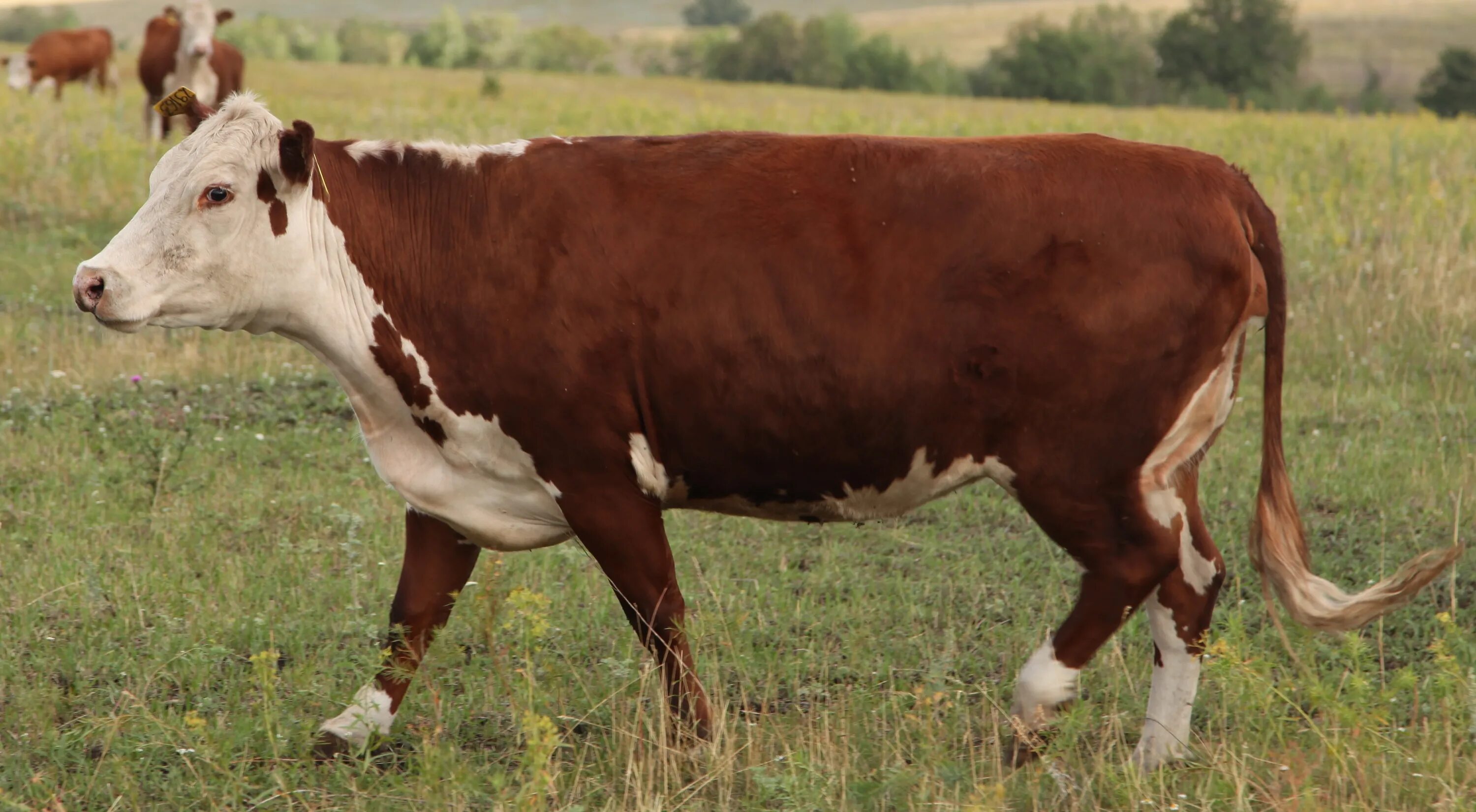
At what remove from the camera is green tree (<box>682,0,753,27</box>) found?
154m

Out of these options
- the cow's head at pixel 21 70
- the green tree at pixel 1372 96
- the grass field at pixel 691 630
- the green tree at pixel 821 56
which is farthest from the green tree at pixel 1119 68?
the grass field at pixel 691 630

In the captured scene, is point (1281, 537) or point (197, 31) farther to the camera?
point (197, 31)

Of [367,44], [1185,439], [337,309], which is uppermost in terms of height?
[337,309]

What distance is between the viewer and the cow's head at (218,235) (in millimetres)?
3900

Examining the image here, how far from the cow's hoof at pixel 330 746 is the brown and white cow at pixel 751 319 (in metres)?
0.12

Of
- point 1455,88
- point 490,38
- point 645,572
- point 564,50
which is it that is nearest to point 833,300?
point 645,572

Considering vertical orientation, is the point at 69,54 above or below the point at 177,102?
below

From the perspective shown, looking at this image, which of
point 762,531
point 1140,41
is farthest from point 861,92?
point 762,531

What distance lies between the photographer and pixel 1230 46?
7219cm

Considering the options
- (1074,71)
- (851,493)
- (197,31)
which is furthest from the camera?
(1074,71)

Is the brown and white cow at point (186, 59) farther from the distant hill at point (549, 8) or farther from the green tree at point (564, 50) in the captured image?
the distant hill at point (549, 8)

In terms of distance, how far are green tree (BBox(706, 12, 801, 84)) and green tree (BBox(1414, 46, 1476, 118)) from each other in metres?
33.1

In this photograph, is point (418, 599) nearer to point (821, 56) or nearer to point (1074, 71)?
point (1074, 71)

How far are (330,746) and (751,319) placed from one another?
1.78 metres
